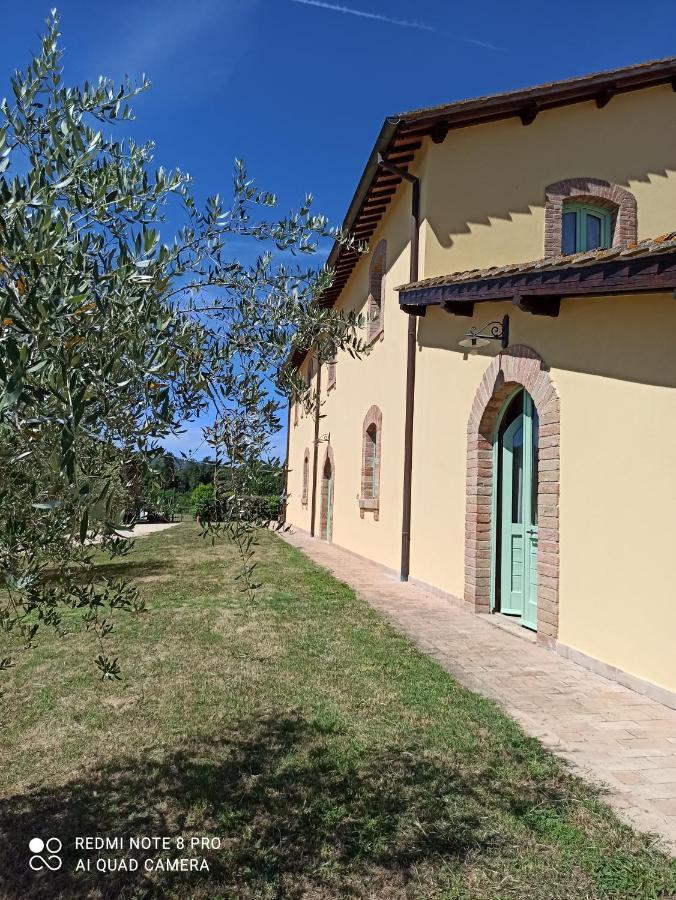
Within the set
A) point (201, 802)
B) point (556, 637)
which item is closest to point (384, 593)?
point (556, 637)

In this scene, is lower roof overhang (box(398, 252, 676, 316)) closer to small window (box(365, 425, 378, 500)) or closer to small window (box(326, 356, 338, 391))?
small window (box(365, 425, 378, 500))

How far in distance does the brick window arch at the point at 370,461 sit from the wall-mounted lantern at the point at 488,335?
4.17 metres

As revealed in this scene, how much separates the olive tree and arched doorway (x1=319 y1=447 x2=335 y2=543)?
13.0 metres

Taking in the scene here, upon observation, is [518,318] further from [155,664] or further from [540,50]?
[155,664]

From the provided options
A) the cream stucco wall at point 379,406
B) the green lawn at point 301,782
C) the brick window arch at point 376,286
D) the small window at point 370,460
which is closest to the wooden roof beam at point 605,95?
the cream stucco wall at point 379,406

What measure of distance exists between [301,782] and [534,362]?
15.3ft

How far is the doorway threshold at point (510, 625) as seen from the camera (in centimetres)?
650

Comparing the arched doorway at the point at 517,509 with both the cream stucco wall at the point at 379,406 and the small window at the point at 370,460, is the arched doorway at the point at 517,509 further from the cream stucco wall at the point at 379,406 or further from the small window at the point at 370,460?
the small window at the point at 370,460

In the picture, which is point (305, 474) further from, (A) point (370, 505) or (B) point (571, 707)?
(B) point (571, 707)

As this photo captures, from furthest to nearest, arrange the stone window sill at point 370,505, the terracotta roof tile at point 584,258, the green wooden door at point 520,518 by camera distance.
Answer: the stone window sill at point 370,505 < the green wooden door at point 520,518 < the terracotta roof tile at point 584,258

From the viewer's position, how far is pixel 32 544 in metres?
2.02

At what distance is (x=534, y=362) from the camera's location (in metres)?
6.52

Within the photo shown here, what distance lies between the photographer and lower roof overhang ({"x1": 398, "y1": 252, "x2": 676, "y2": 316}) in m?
4.58

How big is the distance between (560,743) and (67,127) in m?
4.02
